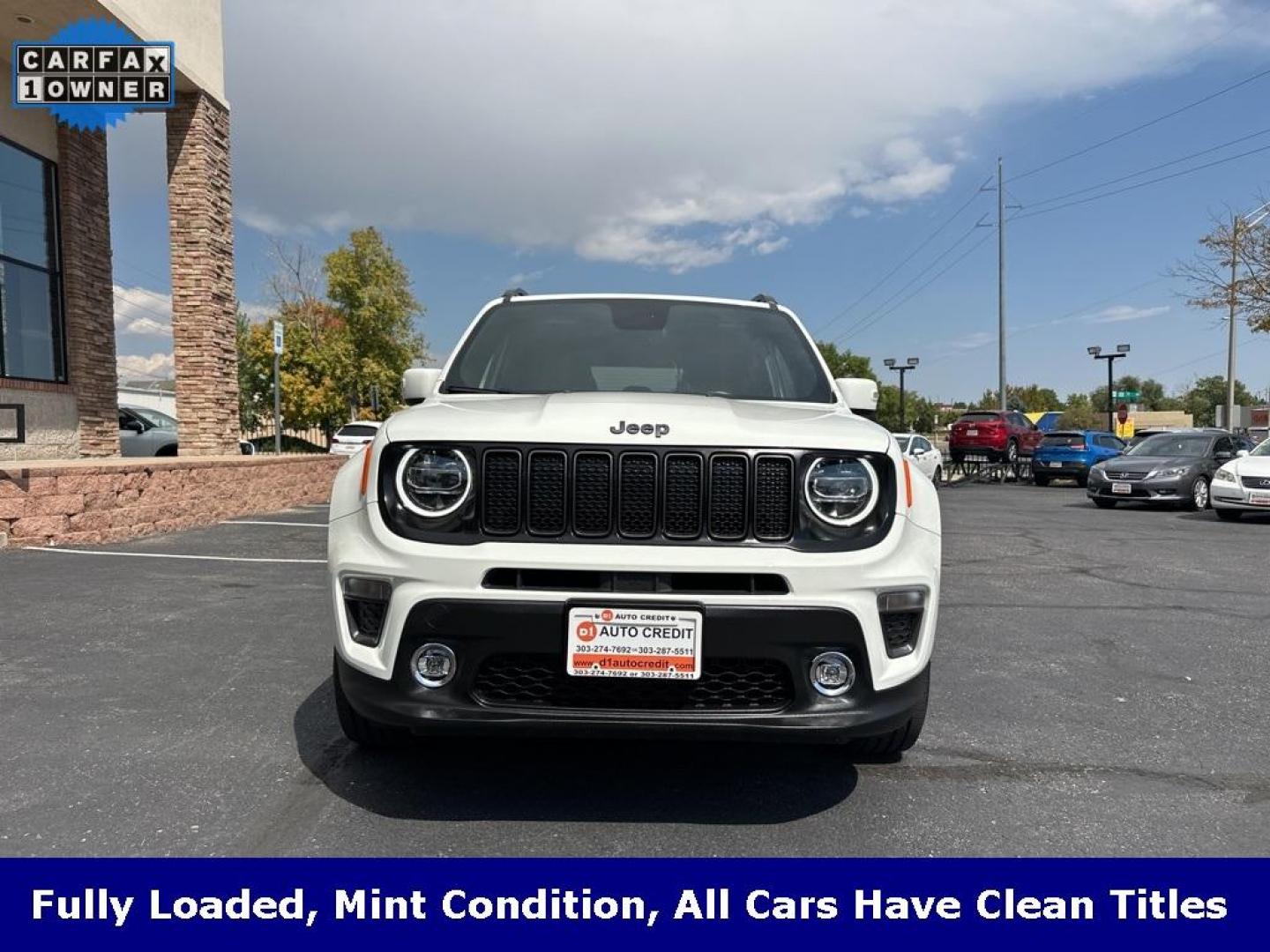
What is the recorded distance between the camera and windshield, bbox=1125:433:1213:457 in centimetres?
1603

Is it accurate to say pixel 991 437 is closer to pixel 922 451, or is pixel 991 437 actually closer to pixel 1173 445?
pixel 922 451

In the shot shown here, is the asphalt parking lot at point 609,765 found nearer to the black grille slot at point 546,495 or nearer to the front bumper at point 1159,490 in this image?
the black grille slot at point 546,495

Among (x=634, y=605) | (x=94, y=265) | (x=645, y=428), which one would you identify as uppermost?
(x=94, y=265)

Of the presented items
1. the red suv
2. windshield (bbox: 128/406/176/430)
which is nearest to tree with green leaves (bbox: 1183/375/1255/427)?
the red suv

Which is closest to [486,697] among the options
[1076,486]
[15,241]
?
[15,241]

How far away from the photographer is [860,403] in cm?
359

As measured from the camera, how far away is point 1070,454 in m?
22.4

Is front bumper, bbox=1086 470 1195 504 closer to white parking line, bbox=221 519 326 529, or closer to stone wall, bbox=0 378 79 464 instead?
white parking line, bbox=221 519 326 529

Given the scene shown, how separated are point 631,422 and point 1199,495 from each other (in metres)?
15.7

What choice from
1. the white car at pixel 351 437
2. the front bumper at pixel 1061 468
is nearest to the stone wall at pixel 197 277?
the white car at pixel 351 437

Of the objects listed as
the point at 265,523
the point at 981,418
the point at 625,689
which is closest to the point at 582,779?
the point at 625,689

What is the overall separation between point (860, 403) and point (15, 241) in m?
13.9
